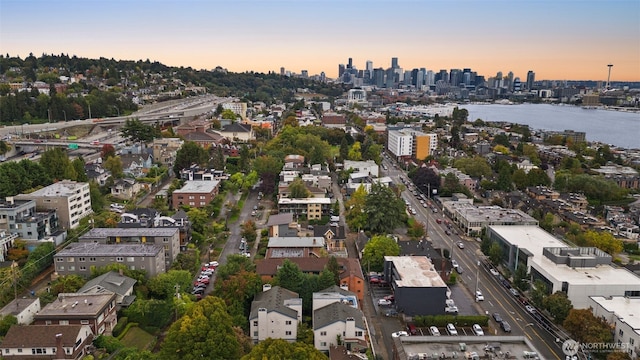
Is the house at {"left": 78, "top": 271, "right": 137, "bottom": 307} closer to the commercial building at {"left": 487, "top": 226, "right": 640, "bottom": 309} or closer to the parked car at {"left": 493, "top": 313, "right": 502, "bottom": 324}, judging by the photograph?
the parked car at {"left": 493, "top": 313, "right": 502, "bottom": 324}

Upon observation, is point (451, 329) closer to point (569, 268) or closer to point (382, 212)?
point (569, 268)

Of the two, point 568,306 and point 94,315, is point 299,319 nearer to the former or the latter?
point 94,315

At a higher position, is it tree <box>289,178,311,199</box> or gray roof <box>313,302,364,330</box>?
tree <box>289,178,311,199</box>

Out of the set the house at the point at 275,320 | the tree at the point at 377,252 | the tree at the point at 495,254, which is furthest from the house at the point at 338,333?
the tree at the point at 495,254

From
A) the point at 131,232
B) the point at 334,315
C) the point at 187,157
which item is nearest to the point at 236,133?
the point at 187,157

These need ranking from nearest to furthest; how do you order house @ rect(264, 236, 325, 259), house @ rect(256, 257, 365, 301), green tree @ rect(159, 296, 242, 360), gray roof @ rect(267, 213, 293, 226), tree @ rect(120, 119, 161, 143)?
green tree @ rect(159, 296, 242, 360), house @ rect(256, 257, 365, 301), house @ rect(264, 236, 325, 259), gray roof @ rect(267, 213, 293, 226), tree @ rect(120, 119, 161, 143)

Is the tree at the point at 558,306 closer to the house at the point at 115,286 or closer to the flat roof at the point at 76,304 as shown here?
the house at the point at 115,286

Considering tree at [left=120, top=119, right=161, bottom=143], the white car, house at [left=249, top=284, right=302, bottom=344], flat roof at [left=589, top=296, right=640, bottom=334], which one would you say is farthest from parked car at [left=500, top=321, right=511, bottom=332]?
tree at [left=120, top=119, right=161, bottom=143]
